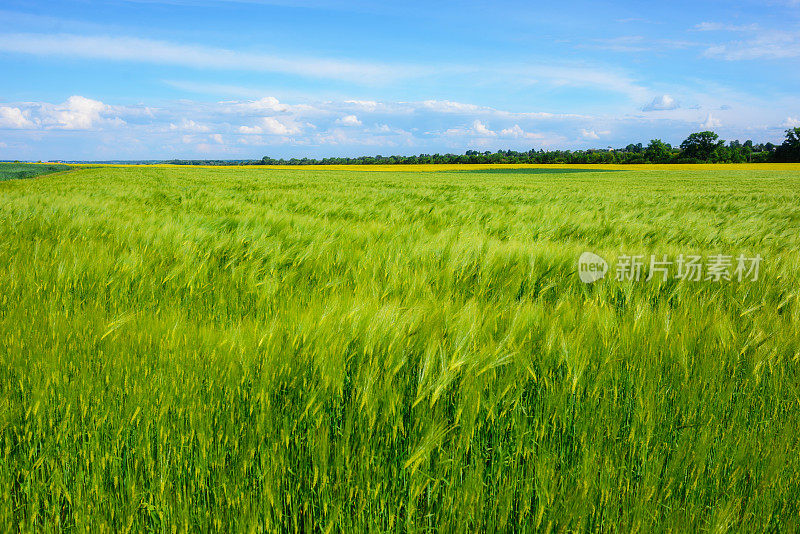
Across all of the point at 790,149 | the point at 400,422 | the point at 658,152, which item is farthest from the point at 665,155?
the point at 400,422

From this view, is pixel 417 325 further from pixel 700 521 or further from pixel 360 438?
pixel 700 521

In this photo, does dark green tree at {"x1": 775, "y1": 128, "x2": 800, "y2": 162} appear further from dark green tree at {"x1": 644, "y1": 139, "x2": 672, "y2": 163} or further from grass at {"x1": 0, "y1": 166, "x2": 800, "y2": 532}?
grass at {"x1": 0, "y1": 166, "x2": 800, "y2": 532}

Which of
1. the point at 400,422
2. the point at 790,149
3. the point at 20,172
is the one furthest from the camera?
the point at 790,149

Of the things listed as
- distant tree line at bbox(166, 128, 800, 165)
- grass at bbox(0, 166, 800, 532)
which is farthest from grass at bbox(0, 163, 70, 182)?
distant tree line at bbox(166, 128, 800, 165)

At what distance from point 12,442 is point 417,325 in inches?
40.9

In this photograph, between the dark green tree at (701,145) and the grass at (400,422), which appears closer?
the grass at (400,422)

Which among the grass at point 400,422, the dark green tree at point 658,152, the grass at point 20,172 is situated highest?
the dark green tree at point 658,152

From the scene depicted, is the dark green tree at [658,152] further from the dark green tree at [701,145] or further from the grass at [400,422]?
the grass at [400,422]

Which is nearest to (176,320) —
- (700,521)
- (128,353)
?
(128,353)

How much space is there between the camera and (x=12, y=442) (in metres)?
0.96

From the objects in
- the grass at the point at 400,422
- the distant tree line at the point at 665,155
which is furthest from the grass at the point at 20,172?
the distant tree line at the point at 665,155

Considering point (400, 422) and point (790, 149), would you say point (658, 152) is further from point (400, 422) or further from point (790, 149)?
point (400, 422)

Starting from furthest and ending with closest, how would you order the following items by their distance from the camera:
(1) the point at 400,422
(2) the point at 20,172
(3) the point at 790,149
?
(3) the point at 790,149 < (2) the point at 20,172 < (1) the point at 400,422

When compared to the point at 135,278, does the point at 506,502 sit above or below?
below
